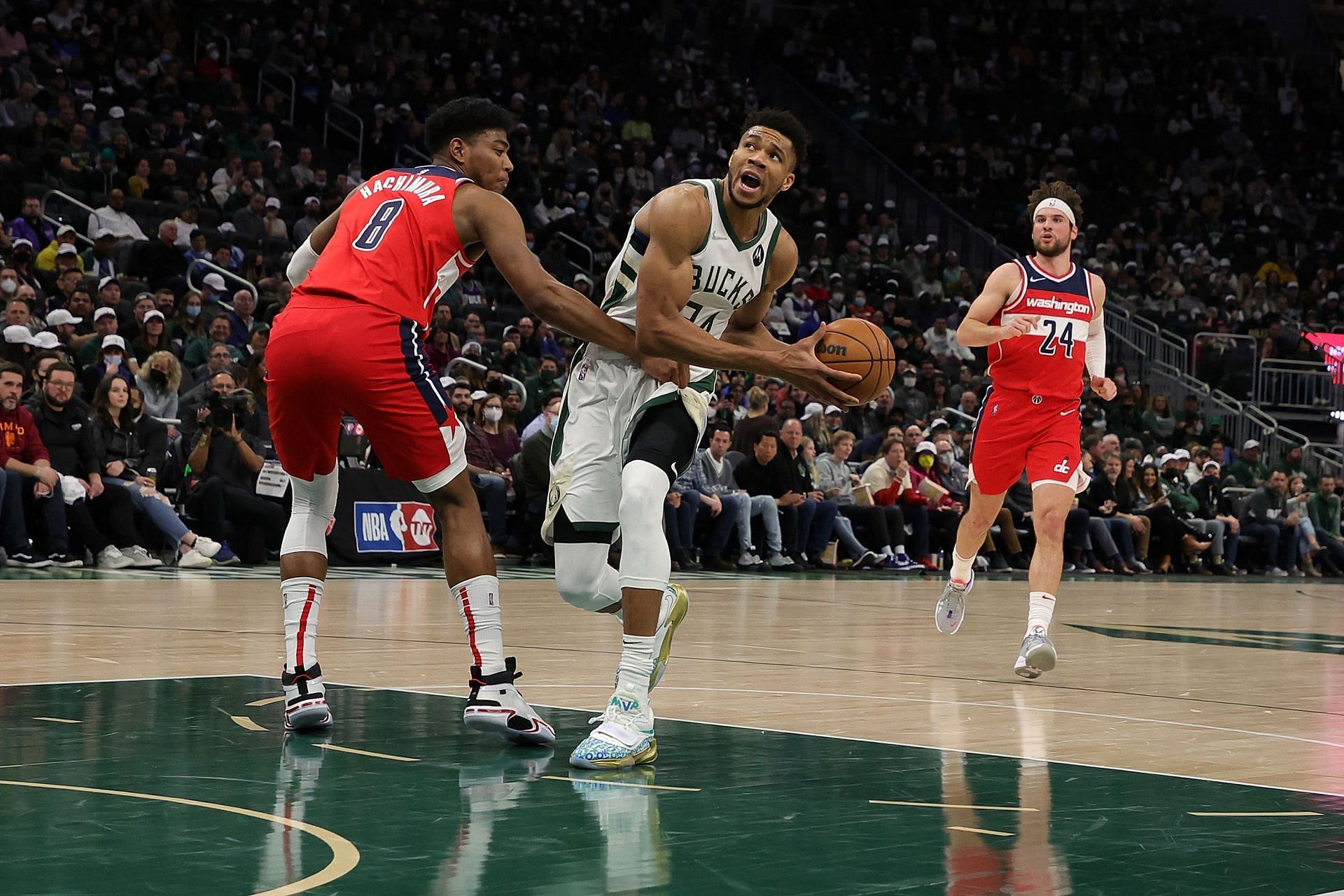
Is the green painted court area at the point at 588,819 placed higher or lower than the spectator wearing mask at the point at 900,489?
lower

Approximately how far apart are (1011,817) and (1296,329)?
83.3 ft

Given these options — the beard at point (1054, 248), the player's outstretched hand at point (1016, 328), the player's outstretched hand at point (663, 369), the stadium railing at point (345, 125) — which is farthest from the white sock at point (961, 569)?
the stadium railing at point (345, 125)

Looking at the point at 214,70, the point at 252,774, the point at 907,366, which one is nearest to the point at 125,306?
the point at 214,70

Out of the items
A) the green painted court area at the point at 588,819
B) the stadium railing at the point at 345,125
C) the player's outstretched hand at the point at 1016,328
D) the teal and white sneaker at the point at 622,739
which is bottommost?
the green painted court area at the point at 588,819

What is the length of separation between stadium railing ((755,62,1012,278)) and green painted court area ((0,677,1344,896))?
77.7 feet

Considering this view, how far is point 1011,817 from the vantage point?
414 centimetres

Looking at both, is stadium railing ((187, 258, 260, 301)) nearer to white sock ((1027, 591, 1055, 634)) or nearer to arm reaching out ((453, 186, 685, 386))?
white sock ((1027, 591, 1055, 634))

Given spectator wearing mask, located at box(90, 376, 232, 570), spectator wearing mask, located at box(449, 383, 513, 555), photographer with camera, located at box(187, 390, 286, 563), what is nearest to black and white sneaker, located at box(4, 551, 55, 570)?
spectator wearing mask, located at box(90, 376, 232, 570)

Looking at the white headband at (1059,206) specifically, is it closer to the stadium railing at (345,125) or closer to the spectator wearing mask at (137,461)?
the spectator wearing mask at (137,461)

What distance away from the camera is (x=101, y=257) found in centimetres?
1661

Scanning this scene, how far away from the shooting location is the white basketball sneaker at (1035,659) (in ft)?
24.0

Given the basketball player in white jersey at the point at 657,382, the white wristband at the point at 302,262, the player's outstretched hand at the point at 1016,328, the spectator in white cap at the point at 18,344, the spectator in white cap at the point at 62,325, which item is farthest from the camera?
the spectator in white cap at the point at 62,325

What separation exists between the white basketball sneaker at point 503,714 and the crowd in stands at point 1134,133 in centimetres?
2244

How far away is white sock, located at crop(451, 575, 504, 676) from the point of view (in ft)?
17.5
